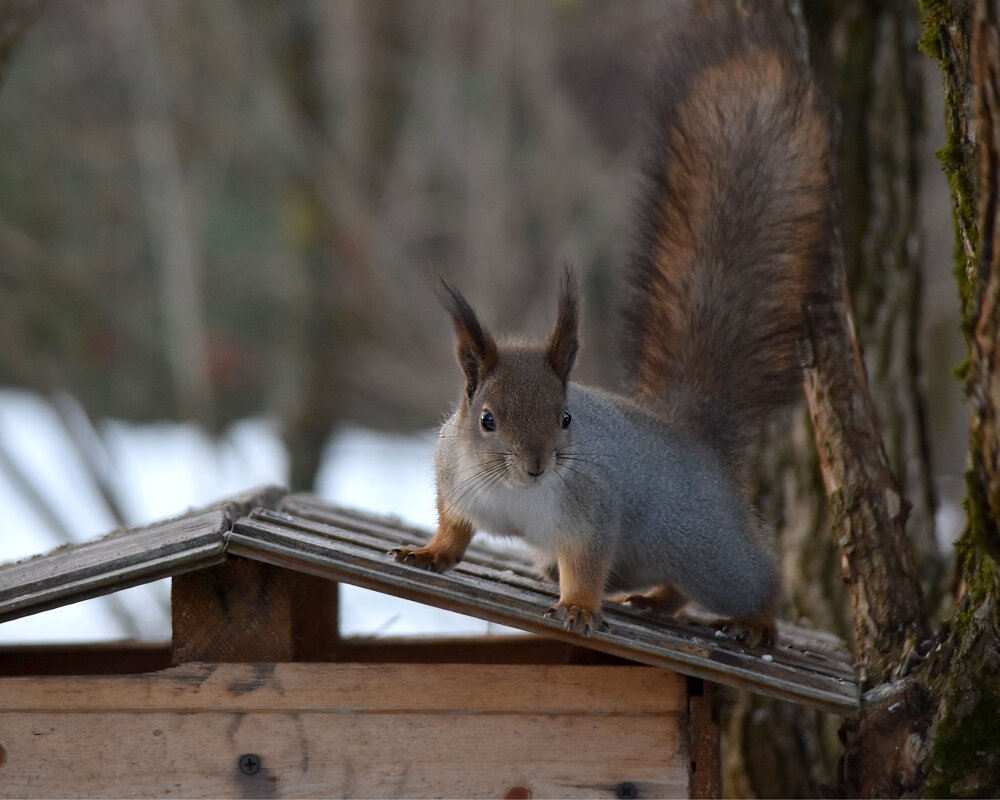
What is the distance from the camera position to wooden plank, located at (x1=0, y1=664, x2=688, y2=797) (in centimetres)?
238

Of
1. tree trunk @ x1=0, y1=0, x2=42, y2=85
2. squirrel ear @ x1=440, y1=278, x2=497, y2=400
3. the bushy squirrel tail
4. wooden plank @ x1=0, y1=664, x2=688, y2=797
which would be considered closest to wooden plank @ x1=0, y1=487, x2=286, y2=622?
wooden plank @ x1=0, y1=664, x2=688, y2=797

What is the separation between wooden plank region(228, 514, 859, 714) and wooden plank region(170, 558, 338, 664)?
109 millimetres

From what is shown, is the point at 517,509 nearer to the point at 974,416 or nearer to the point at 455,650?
the point at 455,650

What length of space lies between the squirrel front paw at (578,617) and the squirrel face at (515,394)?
1.02ft

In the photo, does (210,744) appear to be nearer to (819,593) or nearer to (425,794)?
(425,794)

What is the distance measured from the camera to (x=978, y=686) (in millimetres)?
2299

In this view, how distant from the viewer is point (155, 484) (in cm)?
858

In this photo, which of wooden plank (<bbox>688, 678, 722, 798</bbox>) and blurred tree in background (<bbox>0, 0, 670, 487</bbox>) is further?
blurred tree in background (<bbox>0, 0, 670, 487</bbox>)

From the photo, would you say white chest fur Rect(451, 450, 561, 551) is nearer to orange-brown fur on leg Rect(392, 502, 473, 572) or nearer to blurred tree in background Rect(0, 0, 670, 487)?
orange-brown fur on leg Rect(392, 502, 473, 572)

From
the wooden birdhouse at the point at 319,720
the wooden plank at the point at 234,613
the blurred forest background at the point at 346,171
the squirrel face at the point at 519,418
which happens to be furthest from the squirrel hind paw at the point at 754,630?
the blurred forest background at the point at 346,171

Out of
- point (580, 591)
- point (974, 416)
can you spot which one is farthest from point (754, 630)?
point (974, 416)

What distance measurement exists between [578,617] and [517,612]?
0.12 metres

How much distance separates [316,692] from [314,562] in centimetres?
33

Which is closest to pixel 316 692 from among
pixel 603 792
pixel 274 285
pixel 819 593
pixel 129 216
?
pixel 603 792
